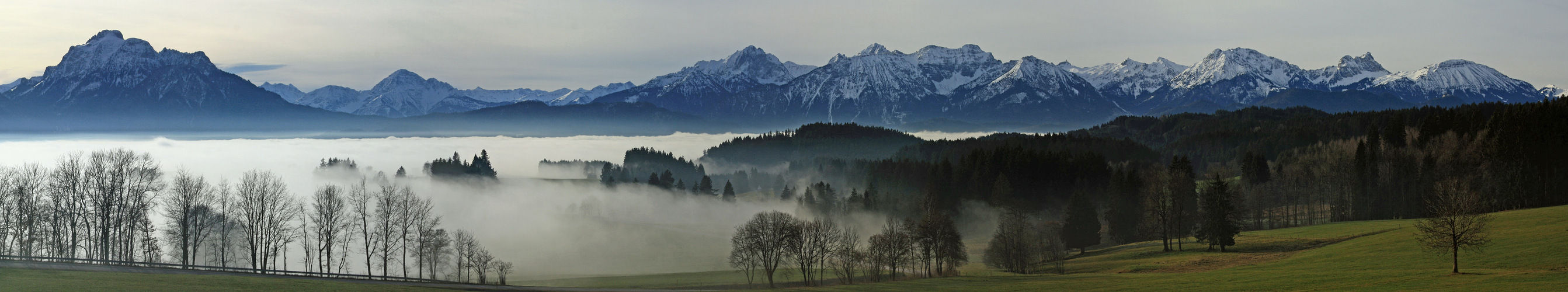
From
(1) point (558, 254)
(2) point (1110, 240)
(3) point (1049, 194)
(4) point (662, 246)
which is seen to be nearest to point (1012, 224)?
(2) point (1110, 240)

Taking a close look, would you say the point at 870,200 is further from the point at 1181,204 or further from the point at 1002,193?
the point at 1181,204

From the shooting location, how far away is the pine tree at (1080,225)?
→ 10406 cm

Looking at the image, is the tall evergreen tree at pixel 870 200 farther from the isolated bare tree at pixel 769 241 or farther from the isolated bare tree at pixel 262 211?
the isolated bare tree at pixel 262 211

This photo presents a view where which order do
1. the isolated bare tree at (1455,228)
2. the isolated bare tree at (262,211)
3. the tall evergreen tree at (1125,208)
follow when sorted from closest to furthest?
the isolated bare tree at (1455,228), the isolated bare tree at (262,211), the tall evergreen tree at (1125,208)

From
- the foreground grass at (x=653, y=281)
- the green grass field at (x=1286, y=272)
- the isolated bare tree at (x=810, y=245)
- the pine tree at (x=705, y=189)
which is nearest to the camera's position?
the green grass field at (x=1286, y=272)

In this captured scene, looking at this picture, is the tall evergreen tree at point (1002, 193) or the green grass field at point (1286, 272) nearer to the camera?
the green grass field at point (1286, 272)

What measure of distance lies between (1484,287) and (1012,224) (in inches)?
2746

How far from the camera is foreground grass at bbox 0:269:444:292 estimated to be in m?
44.8

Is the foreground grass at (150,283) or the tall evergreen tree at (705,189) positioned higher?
the tall evergreen tree at (705,189)

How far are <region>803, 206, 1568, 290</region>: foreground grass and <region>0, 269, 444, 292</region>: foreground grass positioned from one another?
126ft

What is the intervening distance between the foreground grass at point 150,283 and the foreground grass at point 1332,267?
38313mm

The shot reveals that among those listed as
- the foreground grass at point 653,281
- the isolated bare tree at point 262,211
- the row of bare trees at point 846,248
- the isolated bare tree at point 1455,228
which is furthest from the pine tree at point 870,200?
the isolated bare tree at point 1455,228

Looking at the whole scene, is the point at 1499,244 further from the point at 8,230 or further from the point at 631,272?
the point at 8,230

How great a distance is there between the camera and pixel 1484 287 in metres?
39.2
